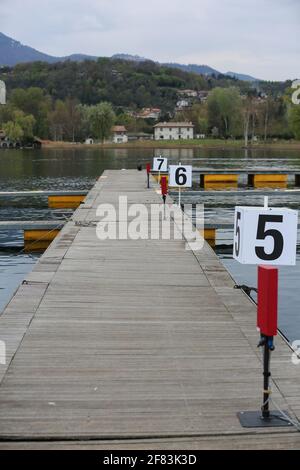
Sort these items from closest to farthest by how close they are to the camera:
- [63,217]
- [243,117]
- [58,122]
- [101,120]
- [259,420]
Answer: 1. [259,420]
2. [63,217]
3. [243,117]
4. [101,120]
5. [58,122]

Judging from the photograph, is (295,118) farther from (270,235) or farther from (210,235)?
(270,235)

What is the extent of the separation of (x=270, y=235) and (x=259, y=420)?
1.52 m

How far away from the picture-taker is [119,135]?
164875 millimetres

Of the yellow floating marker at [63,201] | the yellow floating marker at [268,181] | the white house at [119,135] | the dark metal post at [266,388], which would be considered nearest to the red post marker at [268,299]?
the dark metal post at [266,388]

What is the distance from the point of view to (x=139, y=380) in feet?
19.6

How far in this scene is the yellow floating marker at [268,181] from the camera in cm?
4175

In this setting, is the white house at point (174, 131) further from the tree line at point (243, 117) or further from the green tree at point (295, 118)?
the green tree at point (295, 118)

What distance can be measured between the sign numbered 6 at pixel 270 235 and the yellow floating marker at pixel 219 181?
35.1 meters

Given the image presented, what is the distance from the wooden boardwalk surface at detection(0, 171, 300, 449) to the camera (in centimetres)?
497

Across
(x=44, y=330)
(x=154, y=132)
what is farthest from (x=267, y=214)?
(x=154, y=132)

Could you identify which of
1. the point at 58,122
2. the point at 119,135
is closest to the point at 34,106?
the point at 58,122

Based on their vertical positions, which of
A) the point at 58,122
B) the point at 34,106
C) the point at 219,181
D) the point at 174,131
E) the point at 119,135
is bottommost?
the point at 219,181
